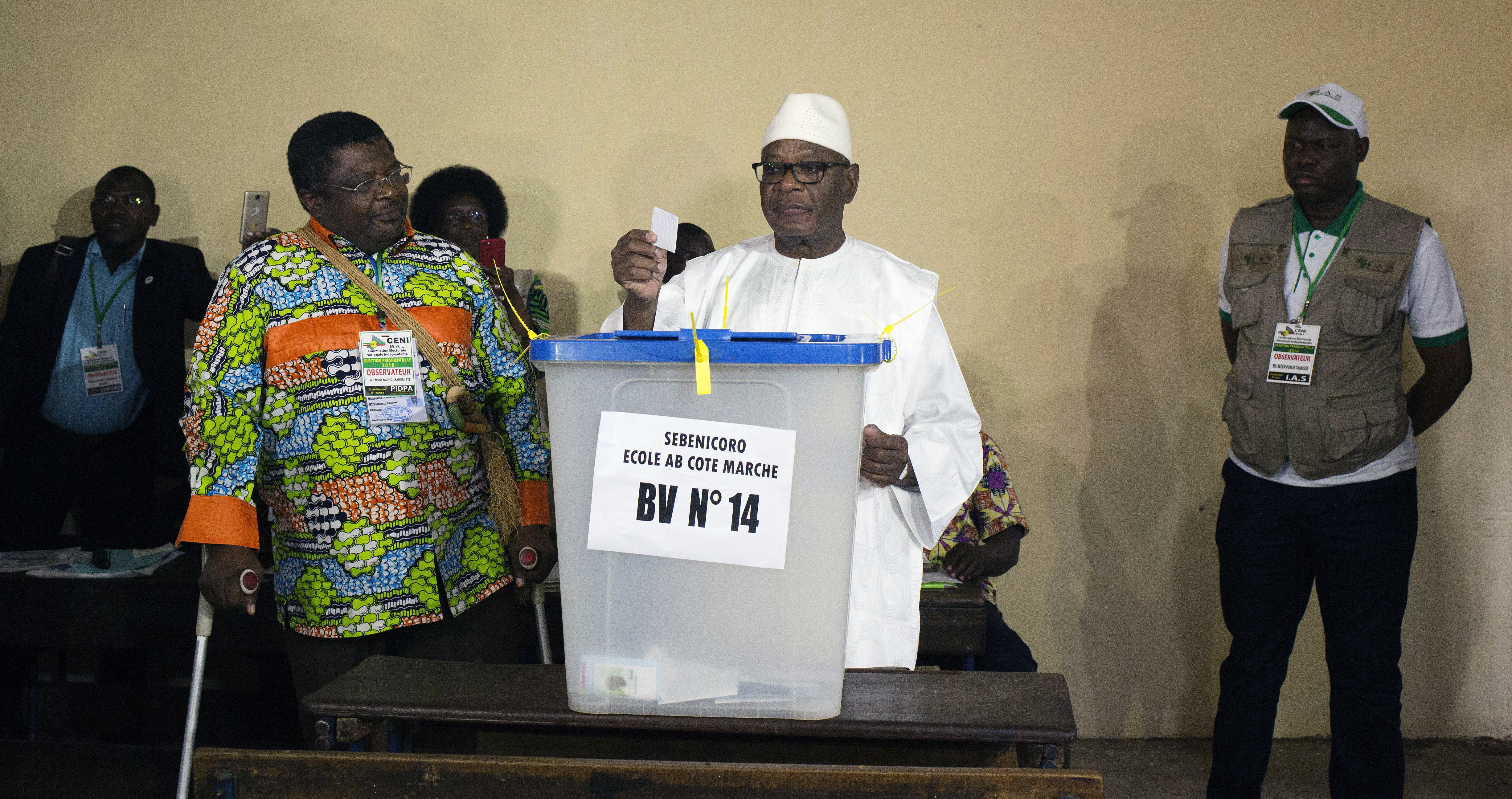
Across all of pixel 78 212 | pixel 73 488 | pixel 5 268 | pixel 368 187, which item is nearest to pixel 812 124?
pixel 368 187

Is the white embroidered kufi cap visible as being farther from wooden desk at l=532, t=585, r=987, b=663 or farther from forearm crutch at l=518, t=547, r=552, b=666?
wooden desk at l=532, t=585, r=987, b=663

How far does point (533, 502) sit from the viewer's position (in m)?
2.31

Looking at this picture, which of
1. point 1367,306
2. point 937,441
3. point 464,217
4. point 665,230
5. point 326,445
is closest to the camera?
point 665,230

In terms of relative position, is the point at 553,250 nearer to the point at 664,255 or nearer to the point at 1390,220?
the point at 664,255

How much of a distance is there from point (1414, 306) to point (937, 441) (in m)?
1.79

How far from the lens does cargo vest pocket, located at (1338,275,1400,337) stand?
113 inches

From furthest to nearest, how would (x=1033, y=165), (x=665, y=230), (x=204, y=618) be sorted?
(x=1033, y=165), (x=204, y=618), (x=665, y=230)

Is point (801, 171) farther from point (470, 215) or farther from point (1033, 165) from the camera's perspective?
point (1033, 165)

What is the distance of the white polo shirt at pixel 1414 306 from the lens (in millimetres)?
2885

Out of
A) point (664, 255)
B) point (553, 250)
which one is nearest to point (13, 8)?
point (553, 250)

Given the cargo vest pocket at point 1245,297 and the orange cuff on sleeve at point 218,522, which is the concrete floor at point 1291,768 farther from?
the orange cuff on sleeve at point 218,522

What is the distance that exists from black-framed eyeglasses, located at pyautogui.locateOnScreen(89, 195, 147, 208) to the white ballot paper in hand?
2.72 metres

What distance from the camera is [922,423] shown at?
1.95 m

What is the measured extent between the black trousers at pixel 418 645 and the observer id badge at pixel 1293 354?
2.10 m
